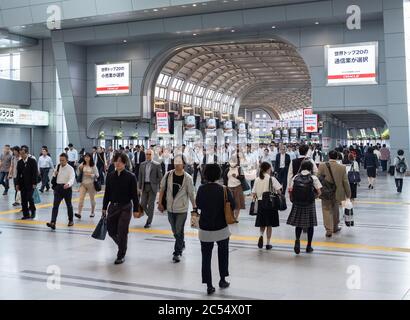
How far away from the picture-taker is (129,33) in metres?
25.5

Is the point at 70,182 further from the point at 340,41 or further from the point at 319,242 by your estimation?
the point at 340,41

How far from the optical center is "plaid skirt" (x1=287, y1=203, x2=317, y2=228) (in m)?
7.59

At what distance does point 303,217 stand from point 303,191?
1.32 ft

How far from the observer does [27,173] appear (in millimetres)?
11562

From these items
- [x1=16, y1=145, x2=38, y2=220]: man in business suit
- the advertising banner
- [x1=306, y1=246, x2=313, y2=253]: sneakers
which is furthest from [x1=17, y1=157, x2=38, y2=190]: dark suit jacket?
the advertising banner

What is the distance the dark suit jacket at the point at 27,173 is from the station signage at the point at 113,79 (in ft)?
52.7

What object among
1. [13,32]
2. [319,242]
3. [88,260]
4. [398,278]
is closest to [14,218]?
[88,260]

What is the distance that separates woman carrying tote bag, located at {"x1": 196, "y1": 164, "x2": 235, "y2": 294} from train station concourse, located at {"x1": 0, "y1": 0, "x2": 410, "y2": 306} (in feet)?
0.05

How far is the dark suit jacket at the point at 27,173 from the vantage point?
37.9 feet

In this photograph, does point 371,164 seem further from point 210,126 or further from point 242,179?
point 210,126

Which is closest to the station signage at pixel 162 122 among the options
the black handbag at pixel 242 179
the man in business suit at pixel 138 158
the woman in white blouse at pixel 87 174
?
the man in business suit at pixel 138 158

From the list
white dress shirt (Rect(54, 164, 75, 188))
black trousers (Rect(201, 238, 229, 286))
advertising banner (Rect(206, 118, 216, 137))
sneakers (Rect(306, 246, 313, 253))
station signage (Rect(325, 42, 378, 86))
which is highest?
station signage (Rect(325, 42, 378, 86))

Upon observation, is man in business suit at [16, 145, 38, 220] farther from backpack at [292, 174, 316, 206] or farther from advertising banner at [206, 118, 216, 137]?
advertising banner at [206, 118, 216, 137]

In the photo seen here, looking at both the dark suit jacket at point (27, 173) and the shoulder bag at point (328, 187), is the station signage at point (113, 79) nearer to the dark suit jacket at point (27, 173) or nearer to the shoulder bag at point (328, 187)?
the dark suit jacket at point (27, 173)
